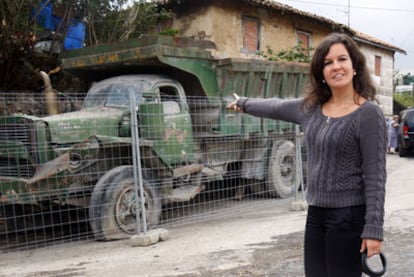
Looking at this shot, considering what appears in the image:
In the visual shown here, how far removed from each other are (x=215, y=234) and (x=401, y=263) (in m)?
2.53

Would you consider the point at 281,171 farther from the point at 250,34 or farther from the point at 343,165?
the point at 250,34

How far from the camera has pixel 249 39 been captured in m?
15.9

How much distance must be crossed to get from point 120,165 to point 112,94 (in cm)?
157

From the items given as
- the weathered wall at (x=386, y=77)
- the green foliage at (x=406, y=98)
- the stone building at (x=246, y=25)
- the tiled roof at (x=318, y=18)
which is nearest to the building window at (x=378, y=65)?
the weathered wall at (x=386, y=77)

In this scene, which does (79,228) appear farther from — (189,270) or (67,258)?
(189,270)

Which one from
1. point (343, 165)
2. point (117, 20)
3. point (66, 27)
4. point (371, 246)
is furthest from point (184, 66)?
point (371, 246)

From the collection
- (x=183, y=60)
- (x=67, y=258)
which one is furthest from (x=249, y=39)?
(x=67, y=258)

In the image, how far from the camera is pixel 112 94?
295 inches

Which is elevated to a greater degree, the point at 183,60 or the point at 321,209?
the point at 183,60

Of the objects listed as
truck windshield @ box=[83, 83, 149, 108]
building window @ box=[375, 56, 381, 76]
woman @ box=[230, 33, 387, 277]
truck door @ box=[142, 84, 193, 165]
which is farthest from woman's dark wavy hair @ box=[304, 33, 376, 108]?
building window @ box=[375, 56, 381, 76]

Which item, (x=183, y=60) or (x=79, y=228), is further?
(x=183, y=60)

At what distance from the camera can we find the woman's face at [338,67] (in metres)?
2.39

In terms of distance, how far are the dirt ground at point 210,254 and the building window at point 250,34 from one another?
31.6 feet

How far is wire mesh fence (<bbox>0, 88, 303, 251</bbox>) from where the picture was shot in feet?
19.1
